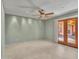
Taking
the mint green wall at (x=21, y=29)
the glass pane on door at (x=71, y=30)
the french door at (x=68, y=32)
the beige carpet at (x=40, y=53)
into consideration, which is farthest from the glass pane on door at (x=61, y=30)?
the mint green wall at (x=21, y=29)

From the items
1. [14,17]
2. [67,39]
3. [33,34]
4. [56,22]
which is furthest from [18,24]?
[67,39]

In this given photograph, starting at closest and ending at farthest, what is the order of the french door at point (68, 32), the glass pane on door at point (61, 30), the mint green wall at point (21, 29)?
1. the french door at point (68, 32)
2. the mint green wall at point (21, 29)
3. the glass pane on door at point (61, 30)

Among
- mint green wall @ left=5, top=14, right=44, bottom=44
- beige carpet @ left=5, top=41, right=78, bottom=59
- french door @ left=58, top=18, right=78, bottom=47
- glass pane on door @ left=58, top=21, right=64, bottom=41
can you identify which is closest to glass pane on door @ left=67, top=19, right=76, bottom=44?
french door @ left=58, top=18, right=78, bottom=47

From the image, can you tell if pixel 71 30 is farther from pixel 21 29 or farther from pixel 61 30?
pixel 21 29

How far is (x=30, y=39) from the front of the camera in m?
9.60

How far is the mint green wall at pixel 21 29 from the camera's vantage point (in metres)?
7.34

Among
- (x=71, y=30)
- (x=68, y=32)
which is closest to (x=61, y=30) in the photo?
(x=68, y=32)

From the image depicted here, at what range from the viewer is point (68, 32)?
7.04m

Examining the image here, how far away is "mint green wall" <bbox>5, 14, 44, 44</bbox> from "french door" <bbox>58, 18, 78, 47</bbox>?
325 cm

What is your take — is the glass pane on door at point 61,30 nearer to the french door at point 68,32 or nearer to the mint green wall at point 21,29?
the french door at point 68,32

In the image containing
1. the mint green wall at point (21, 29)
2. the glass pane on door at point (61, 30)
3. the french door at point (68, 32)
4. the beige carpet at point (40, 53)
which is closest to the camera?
the beige carpet at point (40, 53)

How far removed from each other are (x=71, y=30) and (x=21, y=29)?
478 centimetres

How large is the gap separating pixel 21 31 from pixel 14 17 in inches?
62.5

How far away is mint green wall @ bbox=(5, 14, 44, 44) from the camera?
289 inches
